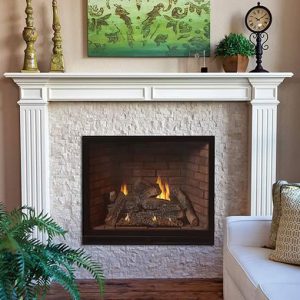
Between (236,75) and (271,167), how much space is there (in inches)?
26.7

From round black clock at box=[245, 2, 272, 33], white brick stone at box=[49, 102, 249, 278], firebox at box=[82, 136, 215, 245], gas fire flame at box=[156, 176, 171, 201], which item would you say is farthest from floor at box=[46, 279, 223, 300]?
round black clock at box=[245, 2, 272, 33]

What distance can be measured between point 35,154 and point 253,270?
5.74 feet

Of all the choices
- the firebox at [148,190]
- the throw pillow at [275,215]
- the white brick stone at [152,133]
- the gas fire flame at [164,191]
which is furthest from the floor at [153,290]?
the throw pillow at [275,215]

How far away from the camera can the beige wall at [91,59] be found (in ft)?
10.5

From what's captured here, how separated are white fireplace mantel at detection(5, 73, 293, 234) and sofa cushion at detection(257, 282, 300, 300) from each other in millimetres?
1322

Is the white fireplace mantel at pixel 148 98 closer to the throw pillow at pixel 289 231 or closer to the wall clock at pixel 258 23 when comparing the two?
the wall clock at pixel 258 23

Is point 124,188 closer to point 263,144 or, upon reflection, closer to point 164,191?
point 164,191

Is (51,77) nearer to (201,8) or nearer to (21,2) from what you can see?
(21,2)

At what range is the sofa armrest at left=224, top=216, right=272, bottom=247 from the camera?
95.2 inches

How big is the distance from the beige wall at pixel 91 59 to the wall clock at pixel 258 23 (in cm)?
8

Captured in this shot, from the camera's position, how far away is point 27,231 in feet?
6.28

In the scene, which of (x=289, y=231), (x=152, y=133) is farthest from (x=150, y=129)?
(x=289, y=231)

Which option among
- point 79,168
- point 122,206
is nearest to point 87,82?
point 79,168

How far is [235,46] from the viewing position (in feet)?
10.1
